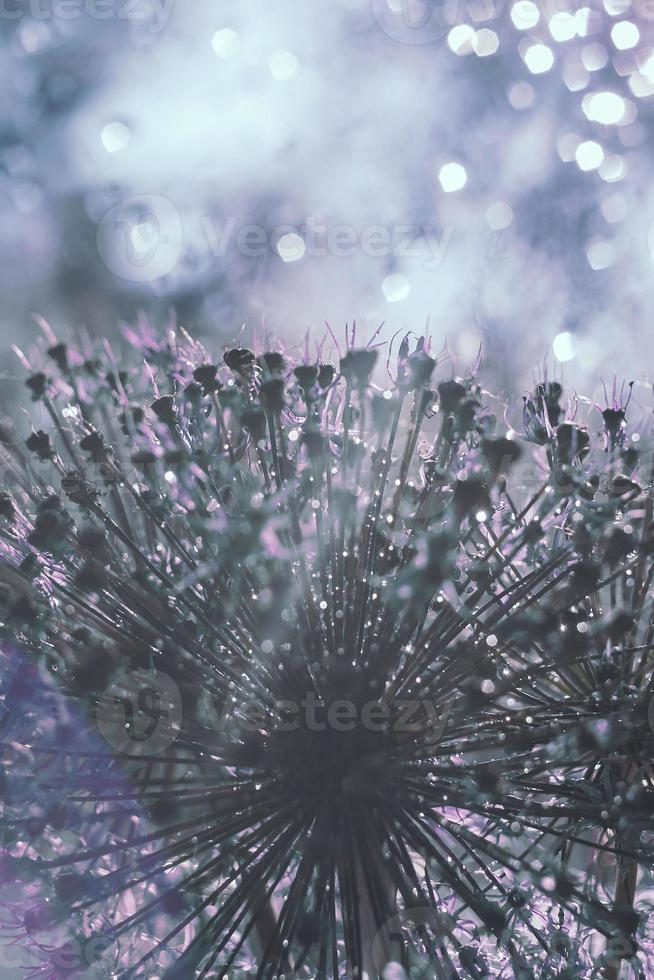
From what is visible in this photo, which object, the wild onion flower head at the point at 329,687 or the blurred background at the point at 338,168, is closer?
the wild onion flower head at the point at 329,687

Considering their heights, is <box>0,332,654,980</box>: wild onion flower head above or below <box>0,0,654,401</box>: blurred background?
below

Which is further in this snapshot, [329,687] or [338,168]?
[338,168]

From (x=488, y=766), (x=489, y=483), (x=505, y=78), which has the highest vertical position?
(x=505, y=78)

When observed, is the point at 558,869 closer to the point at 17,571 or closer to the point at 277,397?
the point at 277,397

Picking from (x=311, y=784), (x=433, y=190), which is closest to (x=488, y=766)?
(x=311, y=784)

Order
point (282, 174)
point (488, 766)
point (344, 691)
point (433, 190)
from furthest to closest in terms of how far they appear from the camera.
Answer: point (282, 174) → point (433, 190) → point (344, 691) → point (488, 766)
